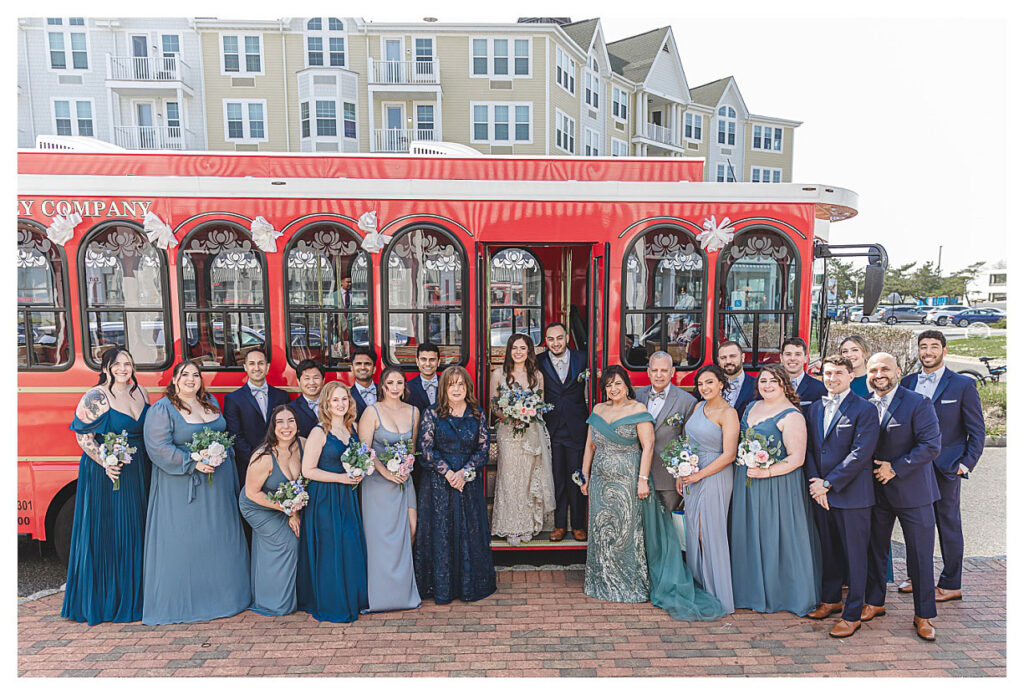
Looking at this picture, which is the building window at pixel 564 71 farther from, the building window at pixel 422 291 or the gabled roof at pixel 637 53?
the building window at pixel 422 291

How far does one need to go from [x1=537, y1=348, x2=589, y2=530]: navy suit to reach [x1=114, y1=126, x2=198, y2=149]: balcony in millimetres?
22391

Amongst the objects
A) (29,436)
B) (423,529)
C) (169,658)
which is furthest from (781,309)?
(29,436)

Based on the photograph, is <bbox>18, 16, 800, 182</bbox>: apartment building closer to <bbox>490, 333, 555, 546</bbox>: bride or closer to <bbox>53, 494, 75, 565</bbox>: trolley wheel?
<bbox>490, 333, 555, 546</bbox>: bride

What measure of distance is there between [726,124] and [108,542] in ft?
103

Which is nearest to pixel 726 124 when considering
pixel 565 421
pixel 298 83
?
pixel 298 83

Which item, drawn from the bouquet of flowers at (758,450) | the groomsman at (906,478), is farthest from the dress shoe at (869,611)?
the bouquet of flowers at (758,450)

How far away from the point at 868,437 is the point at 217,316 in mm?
4879

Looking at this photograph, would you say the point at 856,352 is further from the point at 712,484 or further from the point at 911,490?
the point at 712,484

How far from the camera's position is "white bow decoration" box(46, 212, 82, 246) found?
412cm

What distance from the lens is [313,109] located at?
1992cm

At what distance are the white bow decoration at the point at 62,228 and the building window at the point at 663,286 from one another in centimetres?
440

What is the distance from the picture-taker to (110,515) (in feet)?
12.5

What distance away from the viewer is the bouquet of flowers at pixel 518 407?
14.0 feet

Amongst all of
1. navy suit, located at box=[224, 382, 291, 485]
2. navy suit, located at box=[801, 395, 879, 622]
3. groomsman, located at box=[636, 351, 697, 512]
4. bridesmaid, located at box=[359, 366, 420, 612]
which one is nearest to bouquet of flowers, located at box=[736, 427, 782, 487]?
navy suit, located at box=[801, 395, 879, 622]
